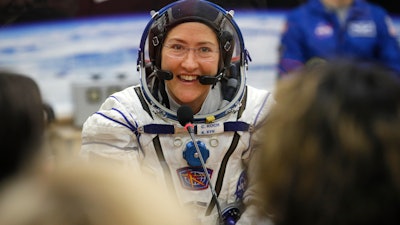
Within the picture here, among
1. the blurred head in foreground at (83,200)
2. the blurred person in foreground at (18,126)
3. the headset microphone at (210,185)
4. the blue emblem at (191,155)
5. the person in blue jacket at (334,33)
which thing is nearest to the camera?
the blurred head in foreground at (83,200)

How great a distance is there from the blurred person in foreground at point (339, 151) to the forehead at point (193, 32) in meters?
1.04

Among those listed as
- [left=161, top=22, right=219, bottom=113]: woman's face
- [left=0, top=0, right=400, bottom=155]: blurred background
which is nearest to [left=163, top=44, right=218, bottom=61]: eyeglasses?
[left=161, top=22, right=219, bottom=113]: woman's face

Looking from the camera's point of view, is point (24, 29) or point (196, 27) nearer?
point (196, 27)

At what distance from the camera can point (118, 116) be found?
76.9 inches

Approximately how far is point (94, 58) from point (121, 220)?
3.49 metres

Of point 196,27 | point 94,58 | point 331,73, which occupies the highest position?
point 331,73

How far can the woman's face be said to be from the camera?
201cm

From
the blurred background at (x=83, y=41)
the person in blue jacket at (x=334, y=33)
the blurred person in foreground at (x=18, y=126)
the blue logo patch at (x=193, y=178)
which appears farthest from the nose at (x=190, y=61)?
the blurred background at (x=83, y=41)

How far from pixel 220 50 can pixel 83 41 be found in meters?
2.29

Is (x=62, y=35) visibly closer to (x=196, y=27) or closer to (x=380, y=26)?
(x=380, y=26)

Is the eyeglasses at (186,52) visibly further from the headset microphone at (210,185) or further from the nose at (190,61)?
the headset microphone at (210,185)

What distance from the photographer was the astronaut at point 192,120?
1.94 meters

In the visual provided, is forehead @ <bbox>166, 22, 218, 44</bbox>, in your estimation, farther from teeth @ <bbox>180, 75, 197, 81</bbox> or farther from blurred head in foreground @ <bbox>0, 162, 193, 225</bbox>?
blurred head in foreground @ <bbox>0, 162, 193, 225</bbox>

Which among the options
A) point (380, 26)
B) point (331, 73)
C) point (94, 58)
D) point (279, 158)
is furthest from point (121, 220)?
point (94, 58)
